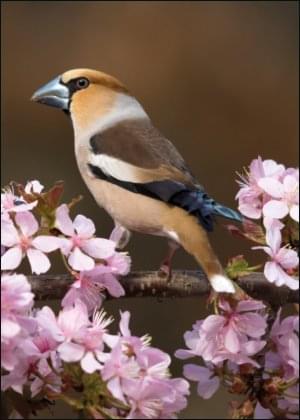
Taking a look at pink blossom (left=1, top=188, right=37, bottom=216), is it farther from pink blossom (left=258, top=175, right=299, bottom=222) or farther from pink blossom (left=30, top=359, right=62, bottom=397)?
pink blossom (left=258, top=175, right=299, bottom=222)

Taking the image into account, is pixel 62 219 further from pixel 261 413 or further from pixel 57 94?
pixel 57 94

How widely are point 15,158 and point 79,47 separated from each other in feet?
2.10

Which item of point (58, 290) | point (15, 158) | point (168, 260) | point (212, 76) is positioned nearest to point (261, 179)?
point (168, 260)

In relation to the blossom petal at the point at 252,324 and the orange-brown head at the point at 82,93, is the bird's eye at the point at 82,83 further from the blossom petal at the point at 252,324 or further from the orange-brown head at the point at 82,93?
the blossom petal at the point at 252,324

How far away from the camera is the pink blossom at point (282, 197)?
136 cm

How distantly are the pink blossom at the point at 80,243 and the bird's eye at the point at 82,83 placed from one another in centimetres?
66

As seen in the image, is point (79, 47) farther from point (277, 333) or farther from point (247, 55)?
point (277, 333)

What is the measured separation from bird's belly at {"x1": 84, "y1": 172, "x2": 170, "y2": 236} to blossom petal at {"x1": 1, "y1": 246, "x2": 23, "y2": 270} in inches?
13.4

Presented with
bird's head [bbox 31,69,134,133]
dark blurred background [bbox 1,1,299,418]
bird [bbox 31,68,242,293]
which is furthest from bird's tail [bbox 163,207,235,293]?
dark blurred background [bbox 1,1,299,418]

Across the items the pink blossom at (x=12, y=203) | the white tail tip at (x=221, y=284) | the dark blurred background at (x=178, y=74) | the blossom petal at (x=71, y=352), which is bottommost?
the dark blurred background at (x=178, y=74)

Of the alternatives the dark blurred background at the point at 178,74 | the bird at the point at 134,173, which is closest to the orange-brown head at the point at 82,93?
the bird at the point at 134,173

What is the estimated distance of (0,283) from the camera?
3.70 ft

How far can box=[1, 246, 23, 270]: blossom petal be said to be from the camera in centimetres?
121

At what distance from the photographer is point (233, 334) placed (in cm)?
131
